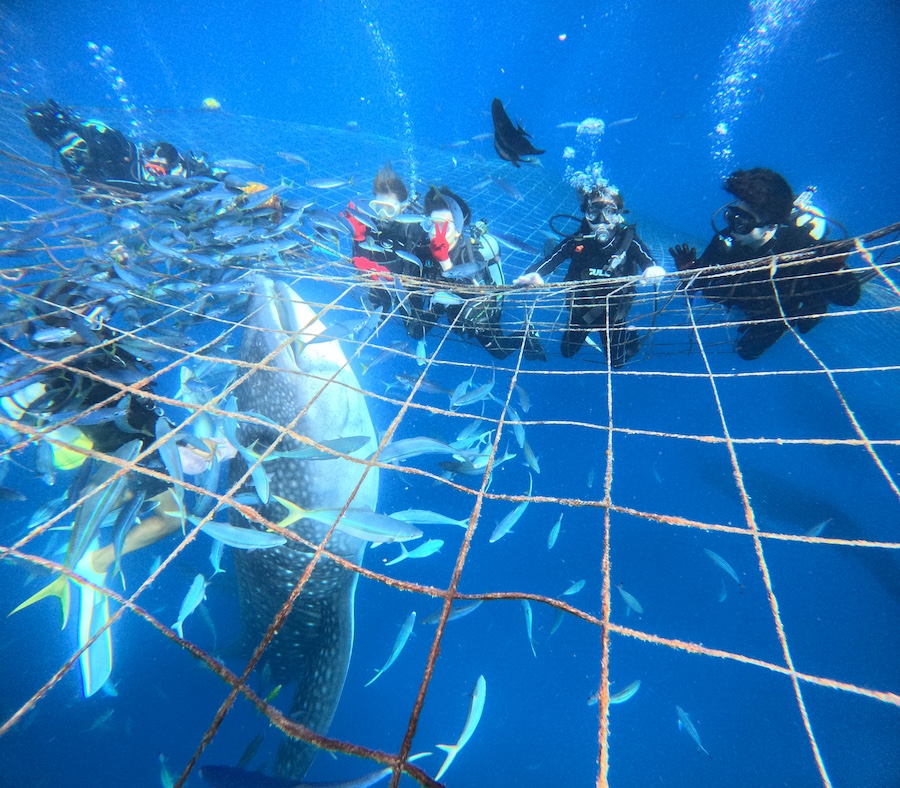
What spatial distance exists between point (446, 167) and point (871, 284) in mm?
15965

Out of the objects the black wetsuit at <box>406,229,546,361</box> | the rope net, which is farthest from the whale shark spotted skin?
the black wetsuit at <box>406,229,546,361</box>

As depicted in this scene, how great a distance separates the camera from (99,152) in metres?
7.15

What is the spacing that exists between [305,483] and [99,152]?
26.5 feet

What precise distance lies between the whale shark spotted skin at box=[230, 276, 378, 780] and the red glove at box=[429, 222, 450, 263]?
7.02 feet

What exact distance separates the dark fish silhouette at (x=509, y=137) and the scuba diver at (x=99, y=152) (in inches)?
207

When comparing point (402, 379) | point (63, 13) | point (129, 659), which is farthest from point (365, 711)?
point (63, 13)

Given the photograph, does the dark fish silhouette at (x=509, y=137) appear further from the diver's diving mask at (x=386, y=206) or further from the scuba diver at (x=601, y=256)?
the diver's diving mask at (x=386, y=206)

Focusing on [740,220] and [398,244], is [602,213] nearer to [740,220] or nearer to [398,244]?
[740,220]

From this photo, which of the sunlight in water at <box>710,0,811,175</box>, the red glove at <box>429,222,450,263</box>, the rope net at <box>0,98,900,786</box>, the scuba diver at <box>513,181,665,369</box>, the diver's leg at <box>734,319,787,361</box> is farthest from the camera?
the sunlight in water at <box>710,0,811,175</box>

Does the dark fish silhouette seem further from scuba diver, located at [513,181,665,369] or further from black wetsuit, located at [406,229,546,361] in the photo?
scuba diver, located at [513,181,665,369]

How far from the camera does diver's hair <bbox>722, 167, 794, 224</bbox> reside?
490 centimetres

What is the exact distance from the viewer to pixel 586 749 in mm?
6840

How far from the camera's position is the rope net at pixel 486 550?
4094 millimetres

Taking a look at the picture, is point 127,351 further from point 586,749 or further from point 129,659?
point 586,749
